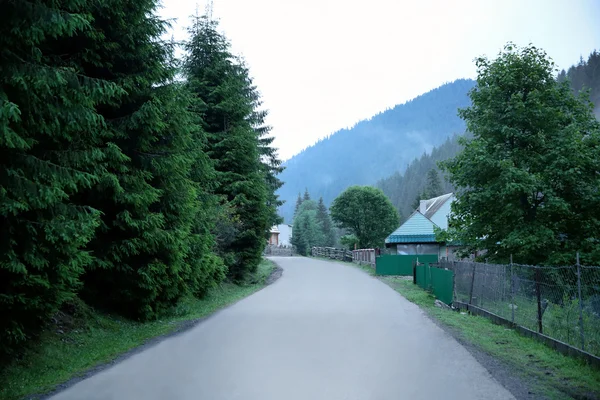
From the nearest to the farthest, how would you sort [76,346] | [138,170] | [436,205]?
[76,346] < [138,170] < [436,205]

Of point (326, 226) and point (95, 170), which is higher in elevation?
point (326, 226)

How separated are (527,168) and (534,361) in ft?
34.7

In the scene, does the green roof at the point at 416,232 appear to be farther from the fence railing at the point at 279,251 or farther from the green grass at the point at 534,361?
the fence railing at the point at 279,251

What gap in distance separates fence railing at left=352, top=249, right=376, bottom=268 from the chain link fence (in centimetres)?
2609

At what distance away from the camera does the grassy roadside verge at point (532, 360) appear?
18.9 ft

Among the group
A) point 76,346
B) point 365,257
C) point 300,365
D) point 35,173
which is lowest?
point 76,346

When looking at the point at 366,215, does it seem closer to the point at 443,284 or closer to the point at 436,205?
the point at 436,205

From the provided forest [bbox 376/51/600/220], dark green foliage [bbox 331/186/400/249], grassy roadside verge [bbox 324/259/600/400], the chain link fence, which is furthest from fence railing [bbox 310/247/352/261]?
grassy roadside verge [bbox 324/259/600/400]

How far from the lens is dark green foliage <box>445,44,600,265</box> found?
15125 mm

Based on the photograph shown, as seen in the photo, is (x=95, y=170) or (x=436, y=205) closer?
(x=95, y=170)

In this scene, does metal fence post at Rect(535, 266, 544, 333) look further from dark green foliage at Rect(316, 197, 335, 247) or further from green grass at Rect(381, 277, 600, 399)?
dark green foliage at Rect(316, 197, 335, 247)

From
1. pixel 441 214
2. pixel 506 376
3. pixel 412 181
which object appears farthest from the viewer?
pixel 412 181

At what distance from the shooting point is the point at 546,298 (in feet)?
29.9

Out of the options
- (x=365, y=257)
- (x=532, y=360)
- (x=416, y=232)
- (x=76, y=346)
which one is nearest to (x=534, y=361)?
(x=532, y=360)
